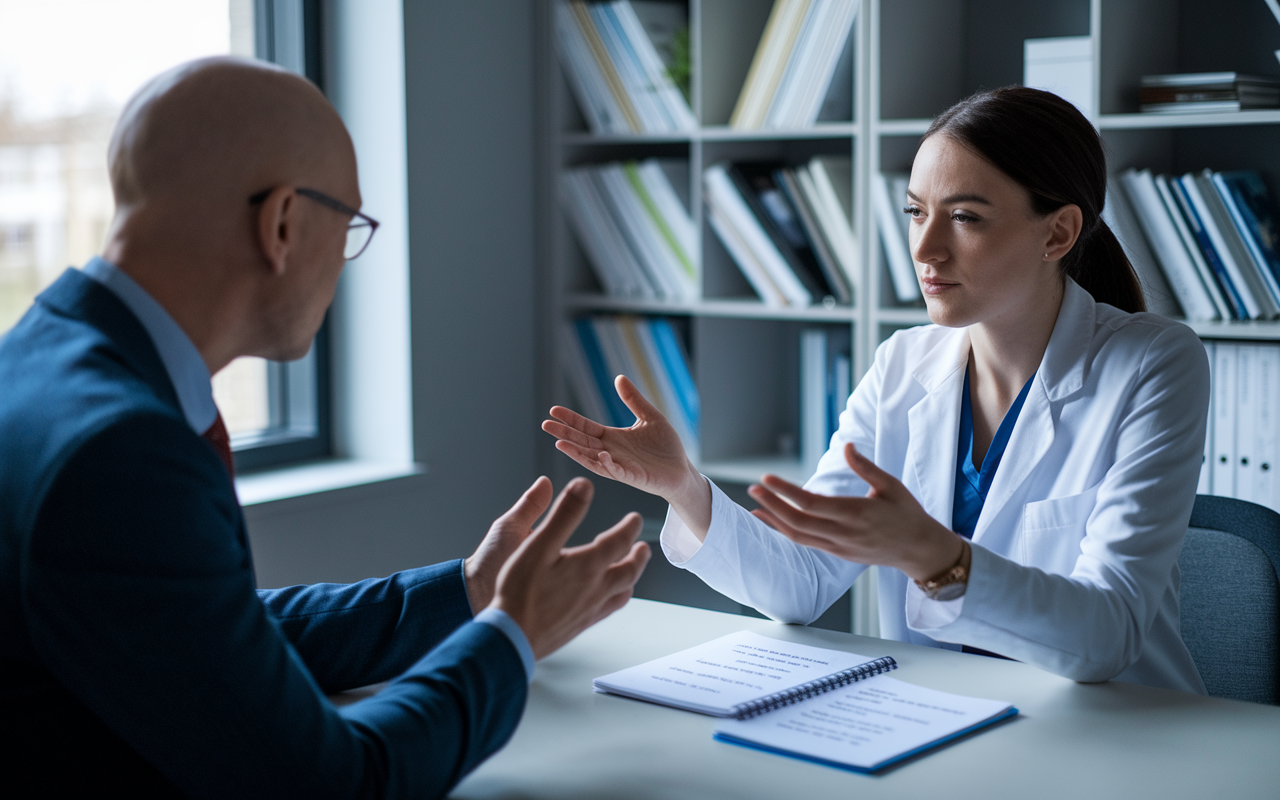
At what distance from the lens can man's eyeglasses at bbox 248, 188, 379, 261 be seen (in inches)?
40.0

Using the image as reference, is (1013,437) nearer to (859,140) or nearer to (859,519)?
(859,519)

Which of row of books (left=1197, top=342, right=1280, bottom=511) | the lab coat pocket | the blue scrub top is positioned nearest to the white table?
the lab coat pocket

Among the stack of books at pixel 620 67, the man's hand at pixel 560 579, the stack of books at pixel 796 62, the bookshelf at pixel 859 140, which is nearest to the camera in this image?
the man's hand at pixel 560 579

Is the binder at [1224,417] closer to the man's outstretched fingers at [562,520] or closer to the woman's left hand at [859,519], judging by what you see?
the woman's left hand at [859,519]

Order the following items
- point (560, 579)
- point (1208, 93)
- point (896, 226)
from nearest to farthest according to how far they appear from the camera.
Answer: point (560, 579) → point (1208, 93) → point (896, 226)

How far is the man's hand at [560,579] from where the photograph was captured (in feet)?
3.47

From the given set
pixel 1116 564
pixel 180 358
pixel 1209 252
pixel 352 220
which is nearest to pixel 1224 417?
pixel 1209 252

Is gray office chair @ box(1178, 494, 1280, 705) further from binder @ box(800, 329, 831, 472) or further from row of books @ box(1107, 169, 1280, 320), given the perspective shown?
binder @ box(800, 329, 831, 472)

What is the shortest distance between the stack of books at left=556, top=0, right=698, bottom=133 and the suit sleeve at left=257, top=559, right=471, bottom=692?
6.11 ft

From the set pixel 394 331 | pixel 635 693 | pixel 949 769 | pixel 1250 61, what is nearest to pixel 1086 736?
pixel 949 769

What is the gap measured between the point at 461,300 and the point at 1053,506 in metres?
1.79

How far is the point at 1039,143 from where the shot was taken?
1638 millimetres

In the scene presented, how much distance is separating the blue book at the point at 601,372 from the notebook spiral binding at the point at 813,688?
1.82 meters

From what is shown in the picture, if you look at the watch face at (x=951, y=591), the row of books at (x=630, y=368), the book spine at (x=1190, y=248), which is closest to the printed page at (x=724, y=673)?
the watch face at (x=951, y=591)
